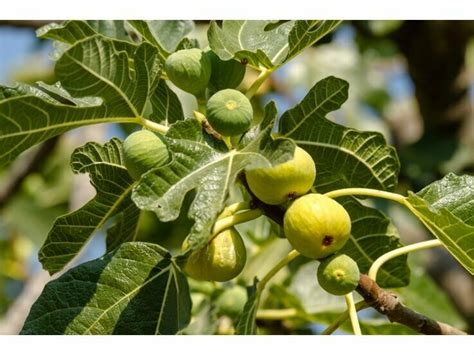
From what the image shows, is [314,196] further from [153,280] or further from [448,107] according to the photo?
[448,107]

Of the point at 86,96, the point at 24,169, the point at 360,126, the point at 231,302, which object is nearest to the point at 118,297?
the point at 86,96

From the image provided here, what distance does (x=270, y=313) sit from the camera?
188 cm

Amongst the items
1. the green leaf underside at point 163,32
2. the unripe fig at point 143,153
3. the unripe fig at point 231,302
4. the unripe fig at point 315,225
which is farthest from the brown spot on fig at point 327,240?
the unripe fig at point 231,302

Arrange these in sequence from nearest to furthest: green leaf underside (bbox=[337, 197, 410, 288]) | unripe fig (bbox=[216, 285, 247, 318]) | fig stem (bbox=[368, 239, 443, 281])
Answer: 1. fig stem (bbox=[368, 239, 443, 281])
2. green leaf underside (bbox=[337, 197, 410, 288])
3. unripe fig (bbox=[216, 285, 247, 318])

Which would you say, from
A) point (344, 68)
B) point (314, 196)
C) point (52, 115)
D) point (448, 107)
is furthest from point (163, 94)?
point (344, 68)

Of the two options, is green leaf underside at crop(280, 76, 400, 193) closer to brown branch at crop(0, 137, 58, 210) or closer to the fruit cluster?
the fruit cluster

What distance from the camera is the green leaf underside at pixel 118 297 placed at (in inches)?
42.2

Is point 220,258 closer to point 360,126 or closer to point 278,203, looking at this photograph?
point 278,203

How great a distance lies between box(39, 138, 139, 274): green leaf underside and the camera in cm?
113

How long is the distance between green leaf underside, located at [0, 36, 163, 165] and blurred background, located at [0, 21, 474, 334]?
0.87 metres

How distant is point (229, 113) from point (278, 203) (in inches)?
4.9

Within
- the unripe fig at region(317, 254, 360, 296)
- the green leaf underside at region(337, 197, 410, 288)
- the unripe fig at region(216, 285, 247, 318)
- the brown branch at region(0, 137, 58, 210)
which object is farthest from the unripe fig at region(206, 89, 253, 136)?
the brown branch at region(0, 137, 58, 210)

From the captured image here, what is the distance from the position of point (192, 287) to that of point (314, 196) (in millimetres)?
890

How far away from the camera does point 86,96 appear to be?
106cm
